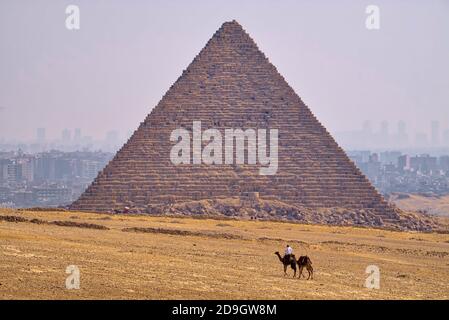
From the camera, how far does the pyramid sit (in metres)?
87.9

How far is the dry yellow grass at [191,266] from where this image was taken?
24219 millimetres

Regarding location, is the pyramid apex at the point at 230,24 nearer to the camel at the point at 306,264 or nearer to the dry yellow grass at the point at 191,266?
the dry yellow grass at the point at 191,266

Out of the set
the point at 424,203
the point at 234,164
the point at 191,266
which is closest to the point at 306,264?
the point at 191,266

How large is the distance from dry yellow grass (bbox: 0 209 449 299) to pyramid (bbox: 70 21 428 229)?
139 feet

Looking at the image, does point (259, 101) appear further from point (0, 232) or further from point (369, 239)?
point (0, 232)

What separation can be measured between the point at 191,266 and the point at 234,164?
61549 mm

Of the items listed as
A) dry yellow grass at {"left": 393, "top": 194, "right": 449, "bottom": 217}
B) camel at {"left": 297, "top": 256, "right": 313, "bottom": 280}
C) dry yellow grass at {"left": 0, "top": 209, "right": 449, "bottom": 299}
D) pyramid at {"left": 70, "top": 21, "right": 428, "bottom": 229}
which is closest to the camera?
dry yellow grass at {"left": 0, "top": 209, "right": 449, "bottom": 299}

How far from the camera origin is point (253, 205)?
8412 cm

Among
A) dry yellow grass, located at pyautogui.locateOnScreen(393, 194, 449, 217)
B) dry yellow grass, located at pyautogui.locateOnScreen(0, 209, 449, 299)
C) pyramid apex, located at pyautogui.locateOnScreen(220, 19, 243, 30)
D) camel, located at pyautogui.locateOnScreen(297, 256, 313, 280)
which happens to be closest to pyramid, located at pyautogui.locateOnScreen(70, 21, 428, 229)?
pyramid apex, located at pyautogui.locateOnScreen(220, 19, 243, 30)

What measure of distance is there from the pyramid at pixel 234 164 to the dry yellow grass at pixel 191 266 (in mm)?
42464

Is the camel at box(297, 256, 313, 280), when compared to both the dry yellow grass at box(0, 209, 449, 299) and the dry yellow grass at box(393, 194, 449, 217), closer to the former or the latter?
the dry yellow grass at box(0, 209, 449, 299)

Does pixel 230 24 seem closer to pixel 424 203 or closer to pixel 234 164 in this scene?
pixel 234 164

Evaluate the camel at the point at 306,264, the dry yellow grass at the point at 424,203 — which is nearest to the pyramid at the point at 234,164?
the camel at the point at 306,264
